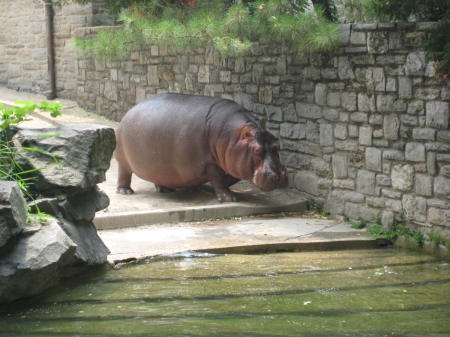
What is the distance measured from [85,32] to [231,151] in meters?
7.42

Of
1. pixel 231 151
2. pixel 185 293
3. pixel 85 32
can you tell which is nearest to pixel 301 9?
pixel 231 151

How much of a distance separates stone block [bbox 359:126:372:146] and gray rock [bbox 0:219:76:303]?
364 centimetres

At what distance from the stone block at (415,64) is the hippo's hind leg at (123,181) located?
392 centimetres

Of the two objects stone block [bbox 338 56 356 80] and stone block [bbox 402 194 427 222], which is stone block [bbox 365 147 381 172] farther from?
stone block [bbox 338 56 356 80]

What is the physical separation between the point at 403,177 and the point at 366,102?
918 mm

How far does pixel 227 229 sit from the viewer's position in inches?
290

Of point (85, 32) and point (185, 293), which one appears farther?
point (85, 32)

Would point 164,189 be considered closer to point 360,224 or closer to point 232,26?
point 232,26

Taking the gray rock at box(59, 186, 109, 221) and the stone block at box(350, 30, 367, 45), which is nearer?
the gray rock at box(59, 186, 109, 221)

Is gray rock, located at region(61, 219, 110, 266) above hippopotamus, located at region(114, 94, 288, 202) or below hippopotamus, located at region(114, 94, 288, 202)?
below

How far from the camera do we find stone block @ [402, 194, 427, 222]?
674cm

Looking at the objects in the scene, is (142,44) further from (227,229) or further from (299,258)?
(299,258)

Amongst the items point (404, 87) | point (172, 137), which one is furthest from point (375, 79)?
point (172, 137)

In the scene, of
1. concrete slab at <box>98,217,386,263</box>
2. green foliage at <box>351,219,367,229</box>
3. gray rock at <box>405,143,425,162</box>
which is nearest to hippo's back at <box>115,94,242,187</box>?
concrete slab at <box>98,217,386,263</box>
